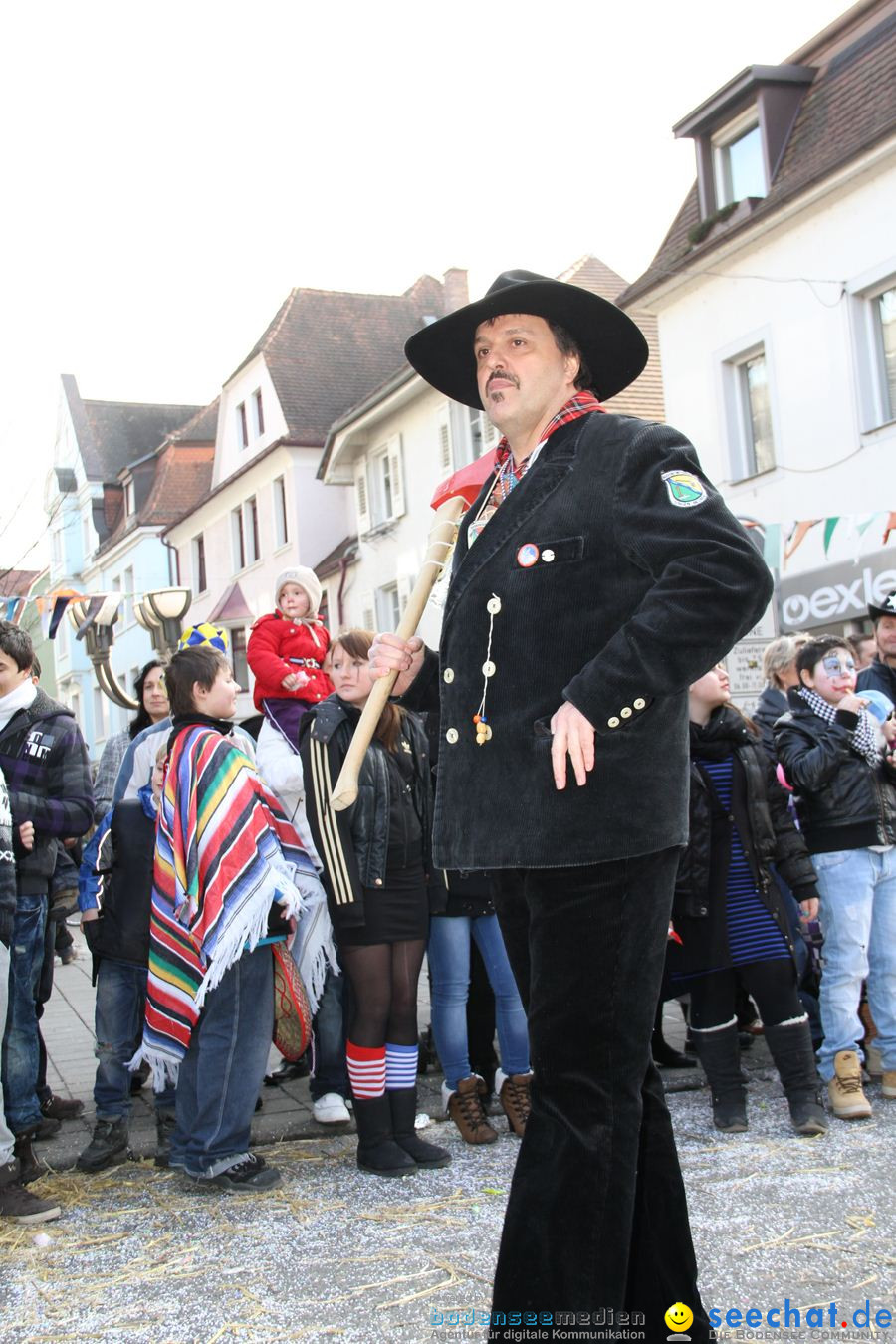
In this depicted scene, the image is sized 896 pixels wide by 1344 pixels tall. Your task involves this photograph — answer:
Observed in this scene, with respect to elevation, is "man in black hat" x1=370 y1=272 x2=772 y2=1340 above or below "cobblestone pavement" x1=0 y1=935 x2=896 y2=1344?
above

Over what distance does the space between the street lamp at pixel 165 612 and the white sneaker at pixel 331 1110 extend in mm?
8960

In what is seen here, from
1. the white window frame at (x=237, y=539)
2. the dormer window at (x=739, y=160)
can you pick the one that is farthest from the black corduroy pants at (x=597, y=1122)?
the white window frame at (x=237, y=539)

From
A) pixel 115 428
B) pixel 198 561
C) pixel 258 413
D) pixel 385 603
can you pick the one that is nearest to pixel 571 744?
pixel 385 603

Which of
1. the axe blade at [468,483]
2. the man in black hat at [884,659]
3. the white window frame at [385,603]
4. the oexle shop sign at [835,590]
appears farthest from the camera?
the white window frame at [385,603]

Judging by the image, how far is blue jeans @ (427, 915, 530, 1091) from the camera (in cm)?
561

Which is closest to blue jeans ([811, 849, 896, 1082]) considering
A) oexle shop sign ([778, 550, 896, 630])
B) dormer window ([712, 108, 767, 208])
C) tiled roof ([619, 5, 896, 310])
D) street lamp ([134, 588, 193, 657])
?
oexle shop sign ([778, 550, 896, 630])

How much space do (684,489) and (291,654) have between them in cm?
454

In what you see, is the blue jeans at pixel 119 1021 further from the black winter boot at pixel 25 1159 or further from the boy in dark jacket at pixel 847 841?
the boy in dark jacket at pixel 847 841

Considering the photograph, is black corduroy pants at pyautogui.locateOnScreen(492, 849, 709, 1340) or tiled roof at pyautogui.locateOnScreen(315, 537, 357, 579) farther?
tiled roof at pyautogui.locateOnScreen(315, 537, 357, 579)

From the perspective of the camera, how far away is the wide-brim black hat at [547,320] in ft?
9.47

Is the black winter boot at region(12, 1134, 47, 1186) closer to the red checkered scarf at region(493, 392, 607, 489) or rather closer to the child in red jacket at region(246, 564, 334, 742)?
the child in red jacket at region(246, 564, 334, 742)

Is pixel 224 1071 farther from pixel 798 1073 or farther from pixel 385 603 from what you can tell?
pixel 385 603

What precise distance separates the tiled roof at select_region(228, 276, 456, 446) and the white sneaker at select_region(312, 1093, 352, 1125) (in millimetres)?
26503

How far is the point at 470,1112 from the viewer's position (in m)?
5.36
